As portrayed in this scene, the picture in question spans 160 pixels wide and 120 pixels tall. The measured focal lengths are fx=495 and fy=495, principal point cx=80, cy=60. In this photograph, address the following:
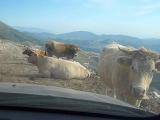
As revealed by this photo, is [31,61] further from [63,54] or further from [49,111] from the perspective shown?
[49,111]

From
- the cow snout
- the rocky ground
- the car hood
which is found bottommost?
the rocky ground

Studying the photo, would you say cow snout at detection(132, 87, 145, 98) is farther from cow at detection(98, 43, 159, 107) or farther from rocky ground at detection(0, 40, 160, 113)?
rocky ground at detection(0, 40, 160, 113)

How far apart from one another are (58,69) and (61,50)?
10.3 meters

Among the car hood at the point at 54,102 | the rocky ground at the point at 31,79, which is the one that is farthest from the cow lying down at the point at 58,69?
the car hood at the point at 54,102

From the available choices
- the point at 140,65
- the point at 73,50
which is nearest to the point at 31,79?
the point at 140,65

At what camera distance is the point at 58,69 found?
21328 millimetres

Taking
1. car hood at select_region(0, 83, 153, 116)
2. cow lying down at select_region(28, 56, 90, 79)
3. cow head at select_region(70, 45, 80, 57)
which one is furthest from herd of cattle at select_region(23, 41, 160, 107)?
cow head at select_region(70, 45, 80, 57)

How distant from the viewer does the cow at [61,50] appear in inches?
1235

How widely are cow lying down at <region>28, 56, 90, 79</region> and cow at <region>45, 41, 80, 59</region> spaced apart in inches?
341

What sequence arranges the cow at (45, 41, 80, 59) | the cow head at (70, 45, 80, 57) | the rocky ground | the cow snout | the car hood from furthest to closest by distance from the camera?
1. the cow head at (70, 45, 80, 57)
2. the cow at (45, 41, 80, 59)
3. the rocky ground
4. the cow snout
5. the car hood

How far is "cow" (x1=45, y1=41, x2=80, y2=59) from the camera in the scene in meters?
31.4

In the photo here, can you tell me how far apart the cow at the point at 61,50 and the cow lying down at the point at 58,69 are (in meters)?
8.67

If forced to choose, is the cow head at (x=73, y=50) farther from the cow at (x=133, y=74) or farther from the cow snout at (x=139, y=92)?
the cow snout at (x=139, y=92)

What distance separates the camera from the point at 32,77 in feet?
62.8
